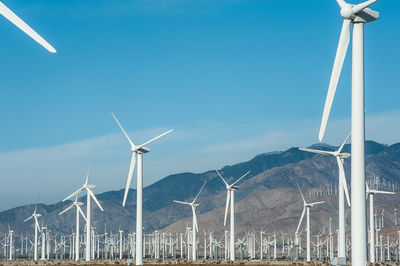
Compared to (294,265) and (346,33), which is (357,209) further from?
(294,265)

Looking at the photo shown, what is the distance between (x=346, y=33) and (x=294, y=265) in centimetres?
6119

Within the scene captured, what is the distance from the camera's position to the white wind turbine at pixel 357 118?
3438 centimetres

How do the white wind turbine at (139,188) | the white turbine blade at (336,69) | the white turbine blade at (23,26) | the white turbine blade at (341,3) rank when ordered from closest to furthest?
1. the white turbine blade at (23,26)
2. the white turbine blade at (336,69)
3. the white turbine blade at (341,3)
4. the white wind turbine at (139,188)

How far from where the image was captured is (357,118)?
35.0m

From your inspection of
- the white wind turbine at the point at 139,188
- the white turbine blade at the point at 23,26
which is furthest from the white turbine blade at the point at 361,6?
the white wind turbine at the point at 139,188

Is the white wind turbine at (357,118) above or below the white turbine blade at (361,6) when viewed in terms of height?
below

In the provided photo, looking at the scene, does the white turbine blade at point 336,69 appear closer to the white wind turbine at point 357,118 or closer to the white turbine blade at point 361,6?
the white wind turbine at point 357,118

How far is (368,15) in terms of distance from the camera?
36844 millimetres

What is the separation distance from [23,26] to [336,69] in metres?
16.0

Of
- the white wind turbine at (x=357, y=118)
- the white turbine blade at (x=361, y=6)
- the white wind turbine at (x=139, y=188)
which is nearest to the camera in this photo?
the white wind turbine at (x=357, y=118)

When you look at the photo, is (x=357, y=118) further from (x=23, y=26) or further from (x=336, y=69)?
(x=23, y=26)

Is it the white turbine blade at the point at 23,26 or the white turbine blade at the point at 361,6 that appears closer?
the white turbine blade at the point at 23,26

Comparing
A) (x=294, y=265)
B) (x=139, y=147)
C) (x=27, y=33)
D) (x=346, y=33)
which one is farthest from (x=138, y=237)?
(x=27, y=33)

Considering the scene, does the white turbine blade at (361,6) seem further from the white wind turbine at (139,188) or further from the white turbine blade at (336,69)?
the white wind turbine at (139,188)
